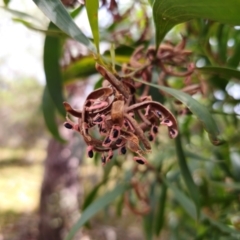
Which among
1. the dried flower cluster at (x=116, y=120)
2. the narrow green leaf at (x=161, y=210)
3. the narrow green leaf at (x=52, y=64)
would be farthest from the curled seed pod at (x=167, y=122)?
the narrow green leaf at (x=161, y=210)

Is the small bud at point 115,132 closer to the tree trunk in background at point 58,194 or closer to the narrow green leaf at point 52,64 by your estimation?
the narrow green leaf at point 52,64

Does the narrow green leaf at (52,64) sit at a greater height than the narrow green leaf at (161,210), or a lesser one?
greater

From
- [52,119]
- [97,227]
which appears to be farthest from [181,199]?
[97,227]

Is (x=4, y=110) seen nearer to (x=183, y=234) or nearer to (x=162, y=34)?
(x=183, y=234)

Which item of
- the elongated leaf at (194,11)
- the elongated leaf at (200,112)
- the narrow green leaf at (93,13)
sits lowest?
the elongated leaf at (200,112)

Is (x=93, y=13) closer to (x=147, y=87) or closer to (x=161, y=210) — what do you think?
(x=147, y=87)

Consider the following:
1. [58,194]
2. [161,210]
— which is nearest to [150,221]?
[161,210]
